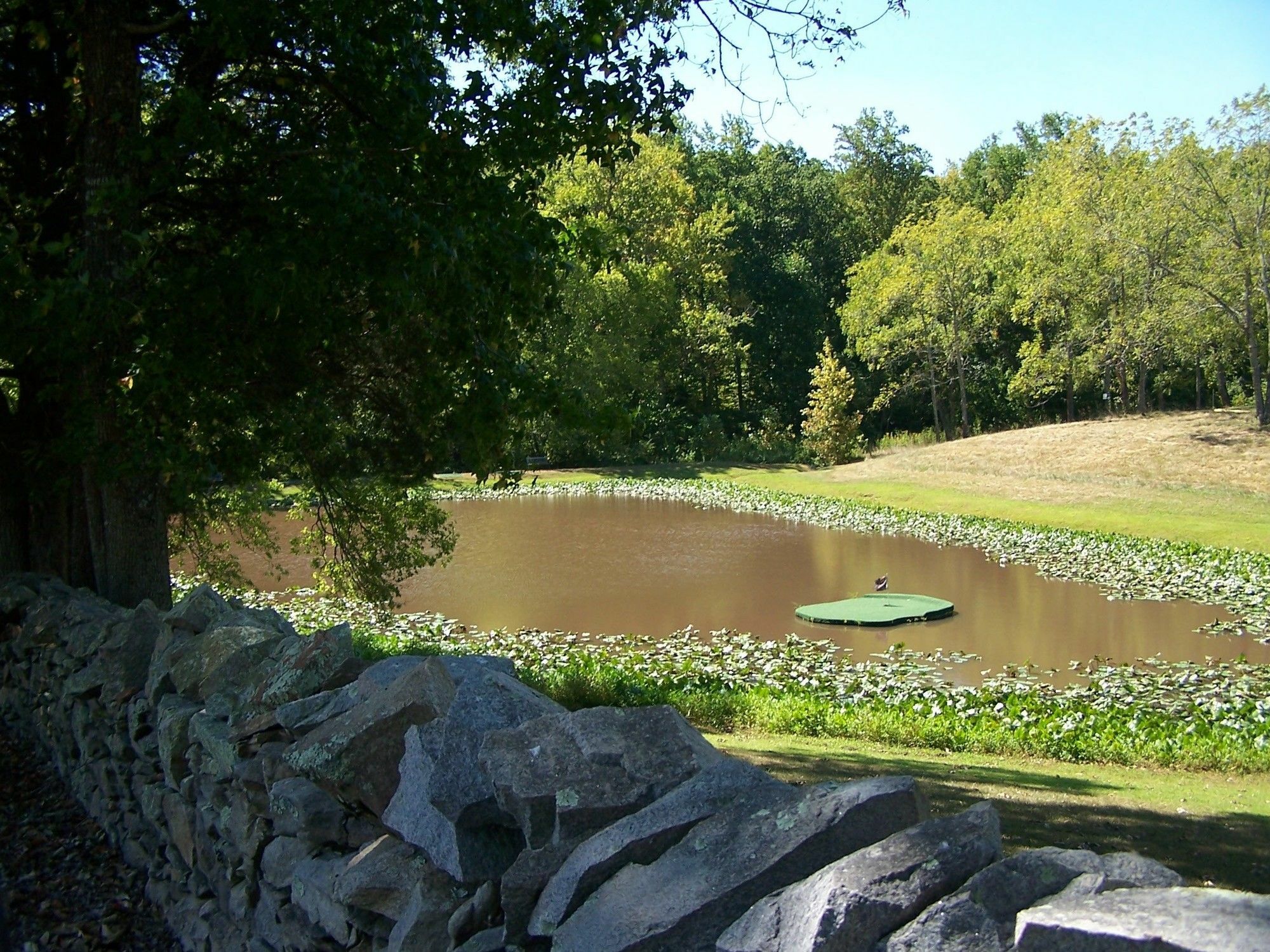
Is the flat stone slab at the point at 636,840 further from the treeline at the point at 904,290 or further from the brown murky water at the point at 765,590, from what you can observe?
the treeline at the point at 904,290

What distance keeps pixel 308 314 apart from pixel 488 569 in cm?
1496

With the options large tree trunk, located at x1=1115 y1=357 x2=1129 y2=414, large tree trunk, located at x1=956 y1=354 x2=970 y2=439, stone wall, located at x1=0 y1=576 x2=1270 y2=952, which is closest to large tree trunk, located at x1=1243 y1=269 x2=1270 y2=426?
large tree trunk, located at x1=1115 y1=357 x2=1129 y2=414

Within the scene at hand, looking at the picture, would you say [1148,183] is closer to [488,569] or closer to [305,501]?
[488,569]

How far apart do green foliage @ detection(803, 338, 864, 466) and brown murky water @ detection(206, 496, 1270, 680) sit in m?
16.3

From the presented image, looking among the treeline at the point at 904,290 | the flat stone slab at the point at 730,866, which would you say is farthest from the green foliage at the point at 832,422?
the flat stone slab at the point at 730,866

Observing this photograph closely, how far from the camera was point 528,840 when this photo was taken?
2924 mm

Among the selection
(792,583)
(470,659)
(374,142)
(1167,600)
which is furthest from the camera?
(792,583)

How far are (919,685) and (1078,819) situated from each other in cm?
639

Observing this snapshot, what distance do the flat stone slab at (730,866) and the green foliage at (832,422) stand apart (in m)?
43.9

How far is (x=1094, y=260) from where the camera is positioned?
40.2 meters

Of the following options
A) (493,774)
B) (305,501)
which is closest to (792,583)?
(305,501)

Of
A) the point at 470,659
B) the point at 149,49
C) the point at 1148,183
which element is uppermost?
the point at 1148,183

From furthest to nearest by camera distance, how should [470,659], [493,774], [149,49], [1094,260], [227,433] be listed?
[1094,260], [149,49], [227,433], [470,659], [493,774]

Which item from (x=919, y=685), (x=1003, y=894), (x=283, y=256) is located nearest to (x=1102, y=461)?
(x=919, y=685)
